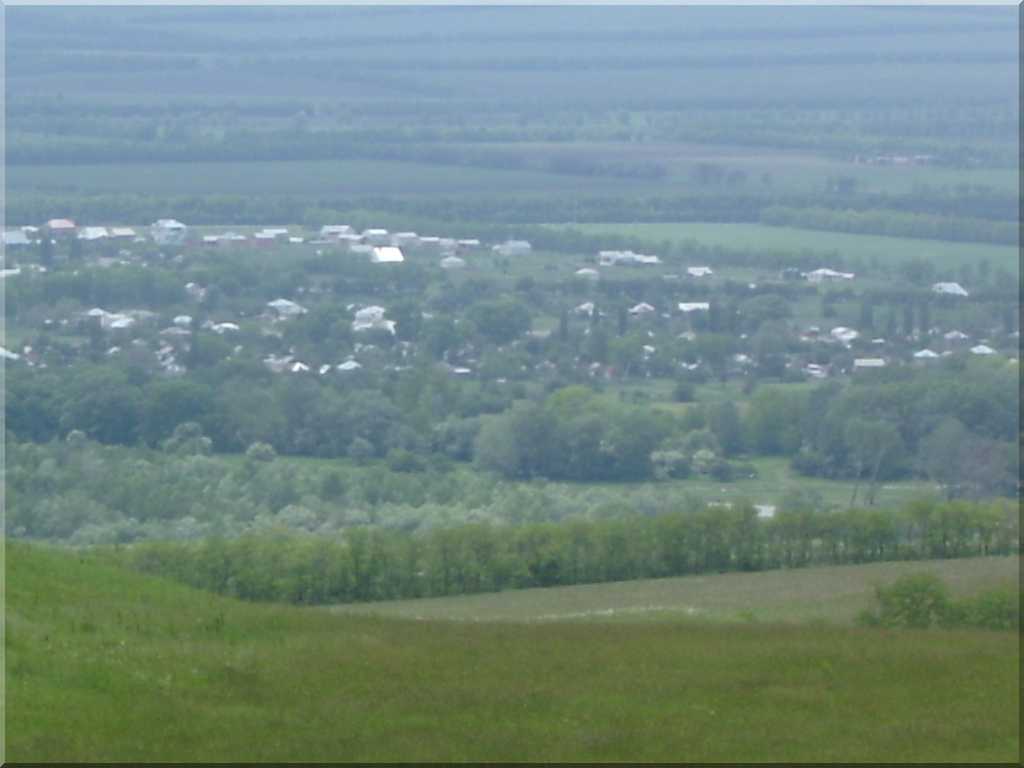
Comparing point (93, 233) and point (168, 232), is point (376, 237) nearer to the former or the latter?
point (168, 232)

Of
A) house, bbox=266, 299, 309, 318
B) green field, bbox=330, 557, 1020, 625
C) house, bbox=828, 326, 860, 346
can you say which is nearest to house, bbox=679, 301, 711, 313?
house, bbox=828, 326, 860, 346


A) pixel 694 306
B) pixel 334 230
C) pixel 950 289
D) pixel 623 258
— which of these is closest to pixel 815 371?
pixel 694 306

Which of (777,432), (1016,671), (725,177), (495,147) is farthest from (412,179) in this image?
(1016,671)

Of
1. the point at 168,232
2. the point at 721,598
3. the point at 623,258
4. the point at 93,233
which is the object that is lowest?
the point at 623,258

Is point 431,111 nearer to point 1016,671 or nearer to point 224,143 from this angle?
point 224,143

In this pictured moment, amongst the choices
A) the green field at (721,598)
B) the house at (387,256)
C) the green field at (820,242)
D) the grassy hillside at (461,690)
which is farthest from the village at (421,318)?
the grassy hillside at (461,690)

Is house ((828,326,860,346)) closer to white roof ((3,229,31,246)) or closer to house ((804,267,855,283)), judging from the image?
house ((804,267,855,283))
